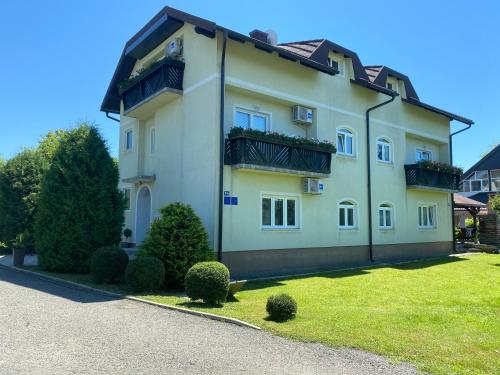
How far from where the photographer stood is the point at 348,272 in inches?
599

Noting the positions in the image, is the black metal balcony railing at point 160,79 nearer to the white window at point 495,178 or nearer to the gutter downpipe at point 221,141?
the gutter downpipe at point 221,141

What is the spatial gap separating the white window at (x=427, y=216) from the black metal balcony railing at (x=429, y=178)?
1345 mm

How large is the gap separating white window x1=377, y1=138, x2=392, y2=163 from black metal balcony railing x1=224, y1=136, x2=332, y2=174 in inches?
196

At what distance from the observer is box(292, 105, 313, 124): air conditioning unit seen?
53.1 ft

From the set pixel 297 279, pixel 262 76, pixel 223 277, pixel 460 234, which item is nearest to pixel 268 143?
pixel 262 76

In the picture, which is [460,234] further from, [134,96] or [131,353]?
[131,353]

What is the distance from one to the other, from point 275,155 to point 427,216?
1247 cm

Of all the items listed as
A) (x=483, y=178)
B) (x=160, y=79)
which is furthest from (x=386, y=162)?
(x=483, y=178)

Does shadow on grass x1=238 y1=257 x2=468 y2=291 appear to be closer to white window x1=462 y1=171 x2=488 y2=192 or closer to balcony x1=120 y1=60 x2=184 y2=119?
balcony x1=120 y1=60 x2=184 y2=119

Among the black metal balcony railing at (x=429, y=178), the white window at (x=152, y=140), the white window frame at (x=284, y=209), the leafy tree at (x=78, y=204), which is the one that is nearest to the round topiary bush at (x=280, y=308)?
the white window frame at (x=284, y=209)

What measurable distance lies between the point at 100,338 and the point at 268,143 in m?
9.03

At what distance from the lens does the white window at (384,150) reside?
65.7ft

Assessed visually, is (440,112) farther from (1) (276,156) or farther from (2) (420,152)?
(1) (276,156)

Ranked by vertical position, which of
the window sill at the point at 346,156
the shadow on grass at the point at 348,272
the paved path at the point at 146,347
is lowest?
the paved path at the point at 146,347
